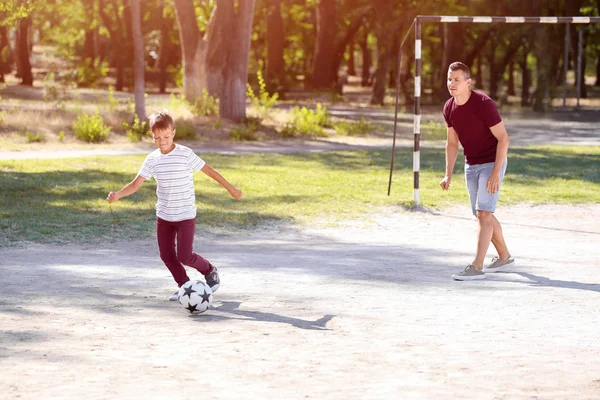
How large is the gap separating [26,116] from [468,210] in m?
13.5

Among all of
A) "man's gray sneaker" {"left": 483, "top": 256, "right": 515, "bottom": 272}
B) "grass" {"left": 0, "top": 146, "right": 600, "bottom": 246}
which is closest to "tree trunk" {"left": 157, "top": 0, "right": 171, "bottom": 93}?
"grass" {"left": 0, "top": 146, "right": 600, "bottom": 246}

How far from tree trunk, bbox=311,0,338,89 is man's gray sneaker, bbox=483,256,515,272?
35.8 m

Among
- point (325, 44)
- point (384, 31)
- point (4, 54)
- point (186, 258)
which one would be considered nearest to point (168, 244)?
point (186, 258)

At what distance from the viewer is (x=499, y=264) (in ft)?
30.1

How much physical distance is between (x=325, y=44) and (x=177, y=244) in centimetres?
3765

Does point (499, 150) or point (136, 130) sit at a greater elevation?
point (499, 150)

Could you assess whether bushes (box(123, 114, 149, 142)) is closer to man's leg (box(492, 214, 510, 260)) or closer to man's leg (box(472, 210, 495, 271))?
man's leg (box(492, 214, 510, 260))

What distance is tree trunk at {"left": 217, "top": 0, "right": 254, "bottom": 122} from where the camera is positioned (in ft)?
81.4

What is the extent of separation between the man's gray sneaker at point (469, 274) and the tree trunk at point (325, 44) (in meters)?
36.2

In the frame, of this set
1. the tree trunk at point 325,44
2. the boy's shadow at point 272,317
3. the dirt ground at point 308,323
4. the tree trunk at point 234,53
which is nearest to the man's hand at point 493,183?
the dirt ground at point 308,323

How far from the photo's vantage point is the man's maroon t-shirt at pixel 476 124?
27.9 feet

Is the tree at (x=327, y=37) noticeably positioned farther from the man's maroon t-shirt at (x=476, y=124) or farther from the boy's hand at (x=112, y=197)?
the boy's hand at (x=112, y=197)

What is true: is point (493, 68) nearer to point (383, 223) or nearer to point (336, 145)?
point (336, 145)

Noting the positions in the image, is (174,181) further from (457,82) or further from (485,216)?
(485,216)
